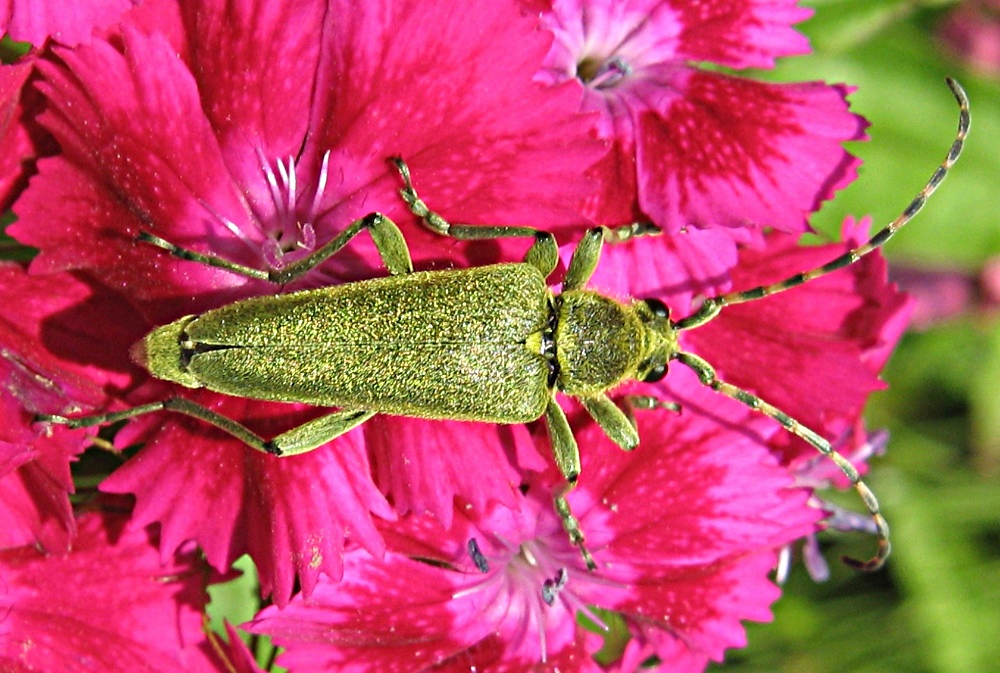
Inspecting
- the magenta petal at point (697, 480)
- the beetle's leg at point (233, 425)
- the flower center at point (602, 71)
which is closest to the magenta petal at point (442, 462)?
the beetle's leg at point (233, 425)

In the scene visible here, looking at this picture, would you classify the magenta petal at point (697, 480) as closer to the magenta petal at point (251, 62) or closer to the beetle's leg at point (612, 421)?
the beetle's leg at point (612, 421)

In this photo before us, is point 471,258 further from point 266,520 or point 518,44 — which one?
point 266,520

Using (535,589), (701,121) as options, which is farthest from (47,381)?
(701,121)

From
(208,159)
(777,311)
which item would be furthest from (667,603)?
Answer: (208,159)

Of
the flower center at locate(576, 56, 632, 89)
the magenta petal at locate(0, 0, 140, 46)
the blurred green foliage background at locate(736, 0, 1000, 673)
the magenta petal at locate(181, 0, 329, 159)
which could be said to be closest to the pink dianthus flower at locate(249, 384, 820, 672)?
the flower center at locate(576, 56, 632, 89)

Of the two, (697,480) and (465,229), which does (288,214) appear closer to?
(465,229)

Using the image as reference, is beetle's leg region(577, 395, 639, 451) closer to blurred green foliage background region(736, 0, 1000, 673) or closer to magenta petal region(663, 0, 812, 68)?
magenta petal region(663, 0, 812, 68)
